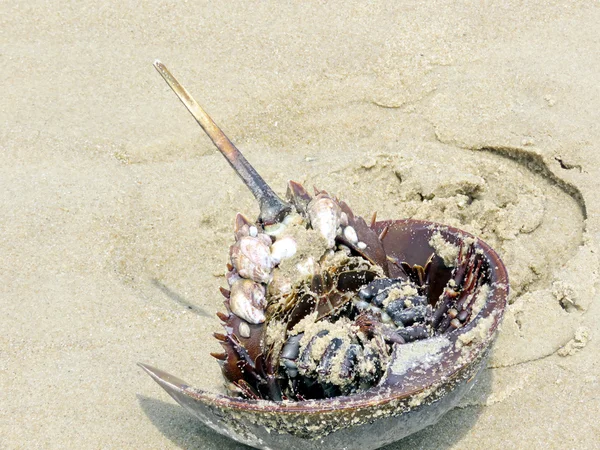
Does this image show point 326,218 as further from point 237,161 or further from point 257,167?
point 257,167

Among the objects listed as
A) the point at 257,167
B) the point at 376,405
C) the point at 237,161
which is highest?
the point at 237,161

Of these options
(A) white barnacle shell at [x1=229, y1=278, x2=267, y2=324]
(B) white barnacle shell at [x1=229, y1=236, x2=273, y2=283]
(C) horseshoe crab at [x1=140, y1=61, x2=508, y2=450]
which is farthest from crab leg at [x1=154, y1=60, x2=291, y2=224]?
(A) white barnacle shell at [x1=229, y1=278, x2=267, y2=324]

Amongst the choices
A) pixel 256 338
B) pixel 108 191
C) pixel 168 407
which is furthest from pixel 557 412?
pixel 108 191

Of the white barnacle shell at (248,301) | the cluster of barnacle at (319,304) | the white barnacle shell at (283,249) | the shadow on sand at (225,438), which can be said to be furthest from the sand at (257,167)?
the white barnacle shell at (283,249)

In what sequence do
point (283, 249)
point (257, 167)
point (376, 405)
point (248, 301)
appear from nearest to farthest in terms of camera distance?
point (376, 405) → point (248, 301) → point (283, 249) → point (257, 167)

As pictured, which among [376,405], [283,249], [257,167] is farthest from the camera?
[257,167]

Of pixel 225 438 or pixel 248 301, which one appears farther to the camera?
pixel 225 438

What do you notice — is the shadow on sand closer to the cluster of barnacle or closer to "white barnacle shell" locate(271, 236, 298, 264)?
the cluster of barnacle

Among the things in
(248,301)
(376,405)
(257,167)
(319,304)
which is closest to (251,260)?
(248,301)
